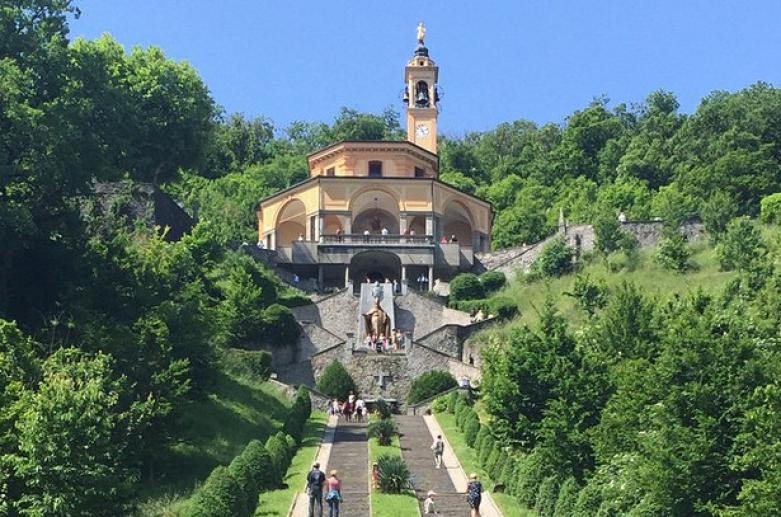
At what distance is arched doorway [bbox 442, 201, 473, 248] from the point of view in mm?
64625

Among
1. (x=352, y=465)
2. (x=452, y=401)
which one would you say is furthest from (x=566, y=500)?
(x=452, y=401)

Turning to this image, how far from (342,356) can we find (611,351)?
1574 cm

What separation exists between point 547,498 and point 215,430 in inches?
477

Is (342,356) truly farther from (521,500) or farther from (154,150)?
(521,500)

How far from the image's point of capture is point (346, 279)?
56.8 metres

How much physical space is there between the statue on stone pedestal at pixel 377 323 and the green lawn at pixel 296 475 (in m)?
10.0

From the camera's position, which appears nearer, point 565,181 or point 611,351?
point 611,351

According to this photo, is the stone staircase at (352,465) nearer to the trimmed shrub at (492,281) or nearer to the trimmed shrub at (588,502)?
the trimmed shrub at (588,502)

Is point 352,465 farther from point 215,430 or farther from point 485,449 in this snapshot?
point 215,430

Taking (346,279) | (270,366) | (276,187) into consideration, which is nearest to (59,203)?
(270,366)

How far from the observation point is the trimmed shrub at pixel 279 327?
4488 cm

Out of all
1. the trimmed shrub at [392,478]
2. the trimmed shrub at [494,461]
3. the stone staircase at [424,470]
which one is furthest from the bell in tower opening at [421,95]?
the trimmed shrub at [392,478]

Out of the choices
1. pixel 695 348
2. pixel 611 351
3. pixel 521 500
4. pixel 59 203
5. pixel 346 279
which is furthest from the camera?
pixel 346 279

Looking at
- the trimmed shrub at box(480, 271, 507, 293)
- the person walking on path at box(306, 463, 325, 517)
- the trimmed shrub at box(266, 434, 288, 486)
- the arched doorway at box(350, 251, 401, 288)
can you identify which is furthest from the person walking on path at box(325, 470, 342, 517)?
the arched doorway at box(350, 251, 401, 288)
